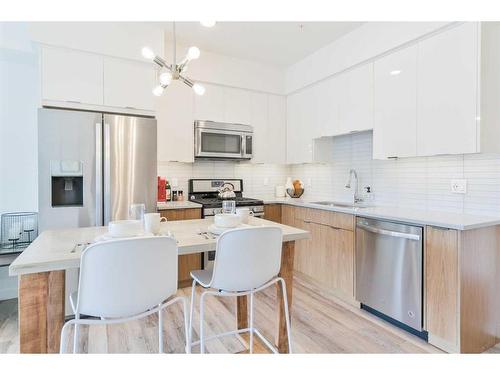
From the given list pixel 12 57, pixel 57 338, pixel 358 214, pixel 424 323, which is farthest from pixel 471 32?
pixel 12 57

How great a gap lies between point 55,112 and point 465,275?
3.25 m

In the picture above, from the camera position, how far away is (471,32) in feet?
6.79

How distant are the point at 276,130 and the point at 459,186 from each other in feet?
7.27

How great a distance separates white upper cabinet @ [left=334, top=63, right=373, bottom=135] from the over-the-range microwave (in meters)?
1.09

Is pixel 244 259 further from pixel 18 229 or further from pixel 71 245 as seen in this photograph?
pixel 18 229

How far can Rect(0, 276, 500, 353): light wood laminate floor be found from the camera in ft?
6.68

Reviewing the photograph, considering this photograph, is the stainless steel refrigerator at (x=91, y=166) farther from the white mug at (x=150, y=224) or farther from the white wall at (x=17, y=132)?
the white mug at (x=150, y=224)

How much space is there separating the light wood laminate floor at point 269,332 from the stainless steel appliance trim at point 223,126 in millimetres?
1915

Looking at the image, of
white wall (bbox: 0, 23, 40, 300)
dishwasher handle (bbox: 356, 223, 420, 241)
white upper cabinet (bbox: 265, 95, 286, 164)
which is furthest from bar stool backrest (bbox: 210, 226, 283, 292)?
white wall (bbox: 0, 23, 40, 300)

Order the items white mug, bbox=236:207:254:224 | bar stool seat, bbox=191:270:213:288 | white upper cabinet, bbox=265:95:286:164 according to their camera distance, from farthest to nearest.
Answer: white upper cabinet, bbox=265:95:286:164
white mug, bbox=236:207:254:224
bar stool seat, bbox=191:270:213:288

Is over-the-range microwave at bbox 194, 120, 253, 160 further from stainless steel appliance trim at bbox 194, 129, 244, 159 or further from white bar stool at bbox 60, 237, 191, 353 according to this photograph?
white bar stool at bbox 60, 237, 191, 353

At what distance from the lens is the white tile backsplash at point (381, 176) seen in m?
2.32

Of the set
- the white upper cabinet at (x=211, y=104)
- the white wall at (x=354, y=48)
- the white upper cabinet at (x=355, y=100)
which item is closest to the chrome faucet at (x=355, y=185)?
the white upper cabinet at (x=355, y=100)
